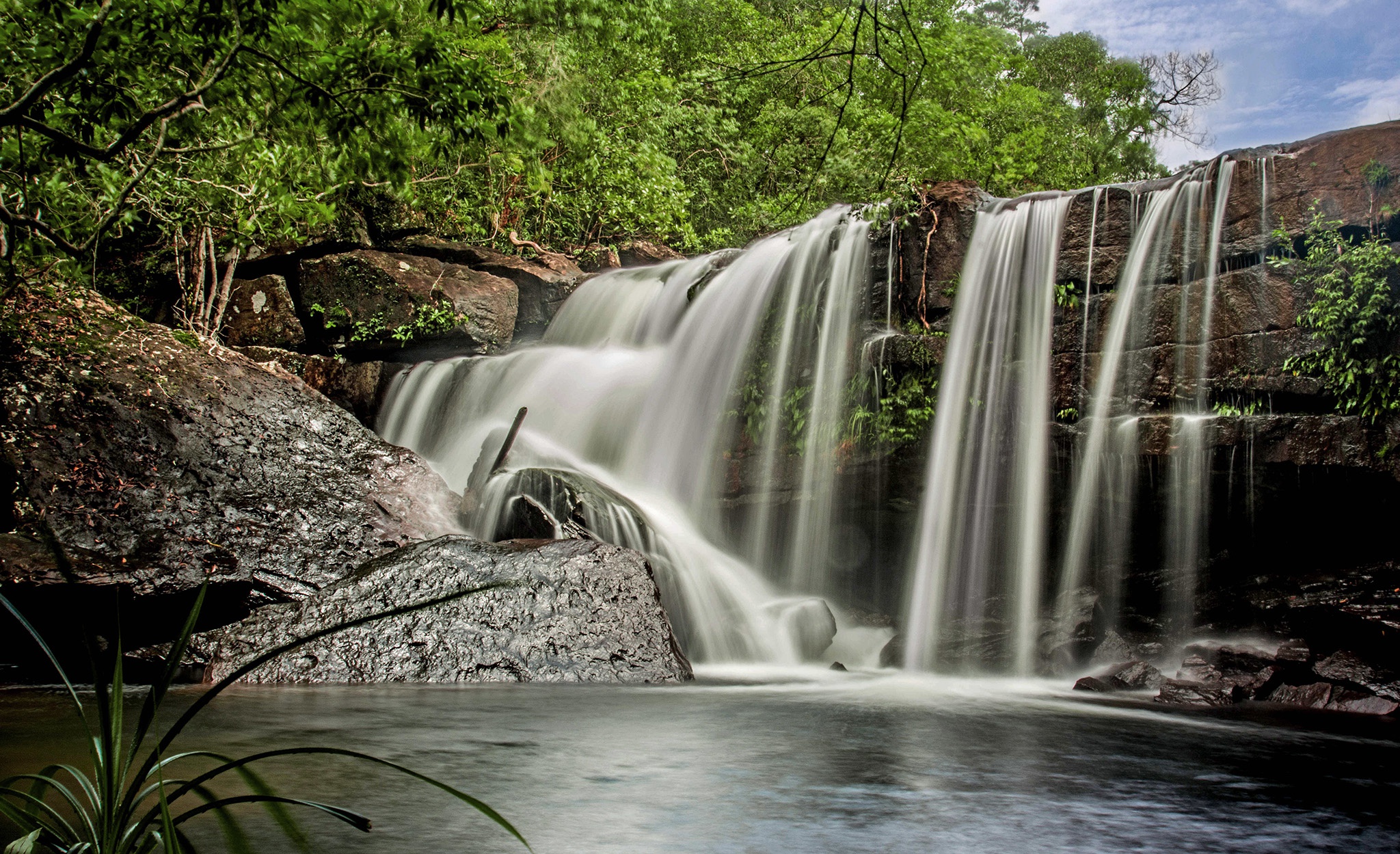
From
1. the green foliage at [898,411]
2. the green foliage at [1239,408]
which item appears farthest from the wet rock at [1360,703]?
the green foliage at [898,411]

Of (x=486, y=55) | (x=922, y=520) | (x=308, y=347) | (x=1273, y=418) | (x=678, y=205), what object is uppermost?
(x=486, y=55)

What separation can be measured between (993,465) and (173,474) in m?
7.99

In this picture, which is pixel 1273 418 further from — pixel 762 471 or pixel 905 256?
pixel 762 471

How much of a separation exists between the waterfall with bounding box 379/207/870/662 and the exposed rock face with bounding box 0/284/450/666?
1.33m

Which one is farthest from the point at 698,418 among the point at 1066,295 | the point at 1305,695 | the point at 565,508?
the point at 1305,695

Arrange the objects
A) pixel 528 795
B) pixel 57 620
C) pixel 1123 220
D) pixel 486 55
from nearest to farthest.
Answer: pixel 528 795 → pixel 57 620 → pixel 1123 220 → pixel 486 55

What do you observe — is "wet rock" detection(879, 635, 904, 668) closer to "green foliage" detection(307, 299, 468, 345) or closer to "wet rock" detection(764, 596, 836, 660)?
"wet rock" detection(764, 596, 836, 660)

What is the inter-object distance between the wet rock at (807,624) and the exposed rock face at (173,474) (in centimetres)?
349

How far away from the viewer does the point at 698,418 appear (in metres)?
12.0

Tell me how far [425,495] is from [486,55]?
32.9 feet

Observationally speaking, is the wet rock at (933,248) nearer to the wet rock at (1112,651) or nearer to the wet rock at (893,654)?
the wet rock at (893,654)

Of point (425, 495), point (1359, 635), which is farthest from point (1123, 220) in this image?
point (425, 495)

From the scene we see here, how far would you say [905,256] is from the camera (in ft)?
36.2

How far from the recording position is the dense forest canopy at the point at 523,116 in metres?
4.69
